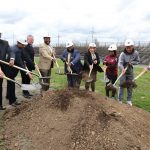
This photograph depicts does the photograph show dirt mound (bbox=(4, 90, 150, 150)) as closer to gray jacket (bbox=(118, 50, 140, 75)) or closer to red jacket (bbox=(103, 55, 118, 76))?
gray jacket (bbox=(118, 50, 140, 75))

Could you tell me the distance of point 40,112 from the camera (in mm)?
8594

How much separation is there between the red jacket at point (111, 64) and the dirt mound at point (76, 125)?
3.04m

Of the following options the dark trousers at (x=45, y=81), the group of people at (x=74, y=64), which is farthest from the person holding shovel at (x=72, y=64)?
the dark trousers at (x=45, y=81)

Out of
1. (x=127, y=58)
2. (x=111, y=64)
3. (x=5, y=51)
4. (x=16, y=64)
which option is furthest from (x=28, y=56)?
(x=127, y=58)

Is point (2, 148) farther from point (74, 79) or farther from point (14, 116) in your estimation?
point (74, 79)

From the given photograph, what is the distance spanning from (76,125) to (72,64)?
15.3ft

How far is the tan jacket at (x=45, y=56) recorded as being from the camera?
12.4 m

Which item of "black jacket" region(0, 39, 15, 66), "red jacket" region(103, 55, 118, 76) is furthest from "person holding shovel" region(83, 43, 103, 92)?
"black jacket" region(0, 39, 15, 66)

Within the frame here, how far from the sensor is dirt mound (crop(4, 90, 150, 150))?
7.04 metres

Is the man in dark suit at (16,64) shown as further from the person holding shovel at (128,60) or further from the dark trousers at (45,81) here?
the person holding shovel at (128,60)

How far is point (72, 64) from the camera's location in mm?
12055

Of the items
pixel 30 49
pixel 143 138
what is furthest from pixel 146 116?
pixel 30 49

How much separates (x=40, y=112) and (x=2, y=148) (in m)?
1.37

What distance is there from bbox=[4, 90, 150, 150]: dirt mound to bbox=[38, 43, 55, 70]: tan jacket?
122 inches
